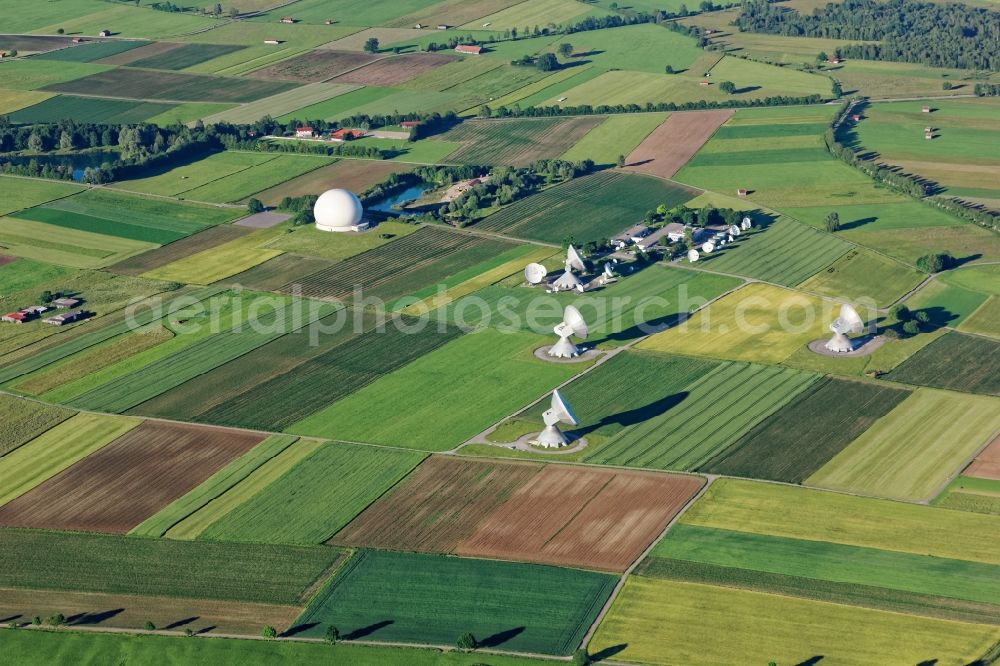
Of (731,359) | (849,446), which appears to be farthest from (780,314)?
(849,446)

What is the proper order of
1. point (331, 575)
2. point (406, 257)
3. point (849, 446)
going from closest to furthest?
1. point (331, 575)
2. point (849, 446)
3. point (406, 257)

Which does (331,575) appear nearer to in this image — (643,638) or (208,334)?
(643,638)

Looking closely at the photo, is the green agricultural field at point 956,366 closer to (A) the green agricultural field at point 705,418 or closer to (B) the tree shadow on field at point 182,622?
(A) the green agricultural field at point 705,418

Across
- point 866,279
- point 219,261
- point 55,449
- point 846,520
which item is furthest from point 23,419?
point 866,279

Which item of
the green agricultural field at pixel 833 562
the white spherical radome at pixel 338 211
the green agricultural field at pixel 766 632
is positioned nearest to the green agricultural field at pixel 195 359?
the white spherical radome at pixel 338 211

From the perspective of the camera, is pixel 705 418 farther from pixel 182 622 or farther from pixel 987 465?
pixel 182 622

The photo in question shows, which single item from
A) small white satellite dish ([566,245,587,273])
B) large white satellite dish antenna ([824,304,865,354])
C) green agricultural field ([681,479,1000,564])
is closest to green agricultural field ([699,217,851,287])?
small white satellite dish ([566,245,587,273])
